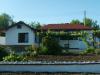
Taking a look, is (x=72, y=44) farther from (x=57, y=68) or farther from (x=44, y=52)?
(x=57, y=68)

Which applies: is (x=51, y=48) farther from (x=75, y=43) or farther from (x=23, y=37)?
(x=23, y=37)

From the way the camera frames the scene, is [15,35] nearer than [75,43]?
No

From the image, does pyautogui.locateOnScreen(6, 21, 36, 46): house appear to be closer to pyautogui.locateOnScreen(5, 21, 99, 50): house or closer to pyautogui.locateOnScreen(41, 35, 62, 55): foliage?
pyautogui.locateOnScreen(5, 21, 99, 50): house

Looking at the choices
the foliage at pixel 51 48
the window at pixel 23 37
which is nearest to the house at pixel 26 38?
the window at pixel 23 37

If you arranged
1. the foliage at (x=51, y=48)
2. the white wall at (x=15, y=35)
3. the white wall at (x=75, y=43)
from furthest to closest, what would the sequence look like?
the white wall at (x=15, y=35), the white wall at (x=75, y=43), the foliage at (x=51, y=48)

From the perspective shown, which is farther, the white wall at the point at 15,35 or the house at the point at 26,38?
the white wall at the point at 15,35

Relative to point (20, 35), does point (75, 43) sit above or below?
below

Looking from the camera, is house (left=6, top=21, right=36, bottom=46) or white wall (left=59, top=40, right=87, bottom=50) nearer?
white wall (left=59, top=40, right=87, bottom=50)

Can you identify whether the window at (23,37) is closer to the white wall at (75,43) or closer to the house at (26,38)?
the house at (26,38)

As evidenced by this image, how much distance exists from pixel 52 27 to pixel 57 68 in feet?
101

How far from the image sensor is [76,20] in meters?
82.1

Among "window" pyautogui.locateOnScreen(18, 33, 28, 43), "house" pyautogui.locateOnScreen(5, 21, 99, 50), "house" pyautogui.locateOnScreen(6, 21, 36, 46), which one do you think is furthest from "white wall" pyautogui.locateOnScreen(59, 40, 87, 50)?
"window" pyautogui.locateOnScreen(18, 33, 28, 43)

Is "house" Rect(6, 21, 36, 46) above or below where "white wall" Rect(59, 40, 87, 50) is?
above

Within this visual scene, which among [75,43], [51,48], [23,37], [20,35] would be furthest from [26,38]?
[51,48]
